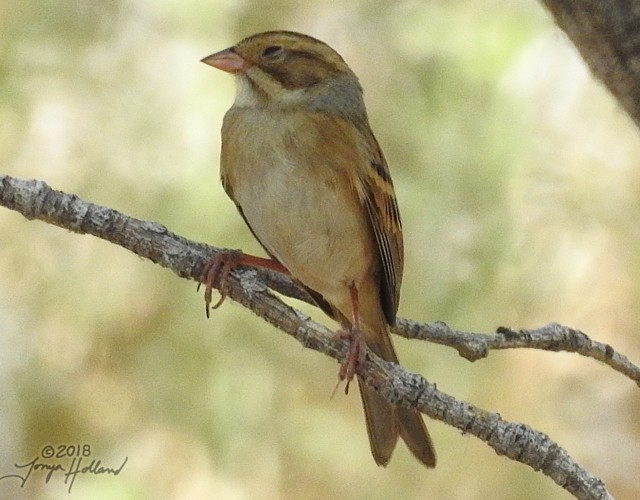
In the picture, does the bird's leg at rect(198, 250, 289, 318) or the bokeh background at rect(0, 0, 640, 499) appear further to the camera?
the bokeh background at rect(0, 0, 640, 499)

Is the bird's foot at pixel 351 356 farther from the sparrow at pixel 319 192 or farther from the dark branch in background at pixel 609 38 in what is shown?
the dark branch in background at pixel 609 38

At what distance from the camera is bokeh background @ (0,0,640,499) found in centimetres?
425

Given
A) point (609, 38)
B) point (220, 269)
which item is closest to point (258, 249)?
point (220, 269)

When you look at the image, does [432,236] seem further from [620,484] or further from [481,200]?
[620,484]

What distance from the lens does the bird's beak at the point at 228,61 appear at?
333 centimetres

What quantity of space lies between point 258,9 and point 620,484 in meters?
2.70

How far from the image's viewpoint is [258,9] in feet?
15.1

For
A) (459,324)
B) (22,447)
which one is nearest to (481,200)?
(459,324)

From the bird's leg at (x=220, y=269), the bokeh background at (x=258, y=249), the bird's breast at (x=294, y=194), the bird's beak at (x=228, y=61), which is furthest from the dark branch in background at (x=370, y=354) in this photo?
the bokeh background at (x=258, y=249)

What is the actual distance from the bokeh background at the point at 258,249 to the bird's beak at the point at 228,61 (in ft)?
3.36

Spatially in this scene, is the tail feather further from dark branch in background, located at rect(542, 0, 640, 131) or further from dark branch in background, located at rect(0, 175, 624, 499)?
dark branch in background, located at rect(542, 0, 640, 131)

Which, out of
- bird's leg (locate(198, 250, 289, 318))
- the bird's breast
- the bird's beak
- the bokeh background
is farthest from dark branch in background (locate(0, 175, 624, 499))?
the bokeh background
